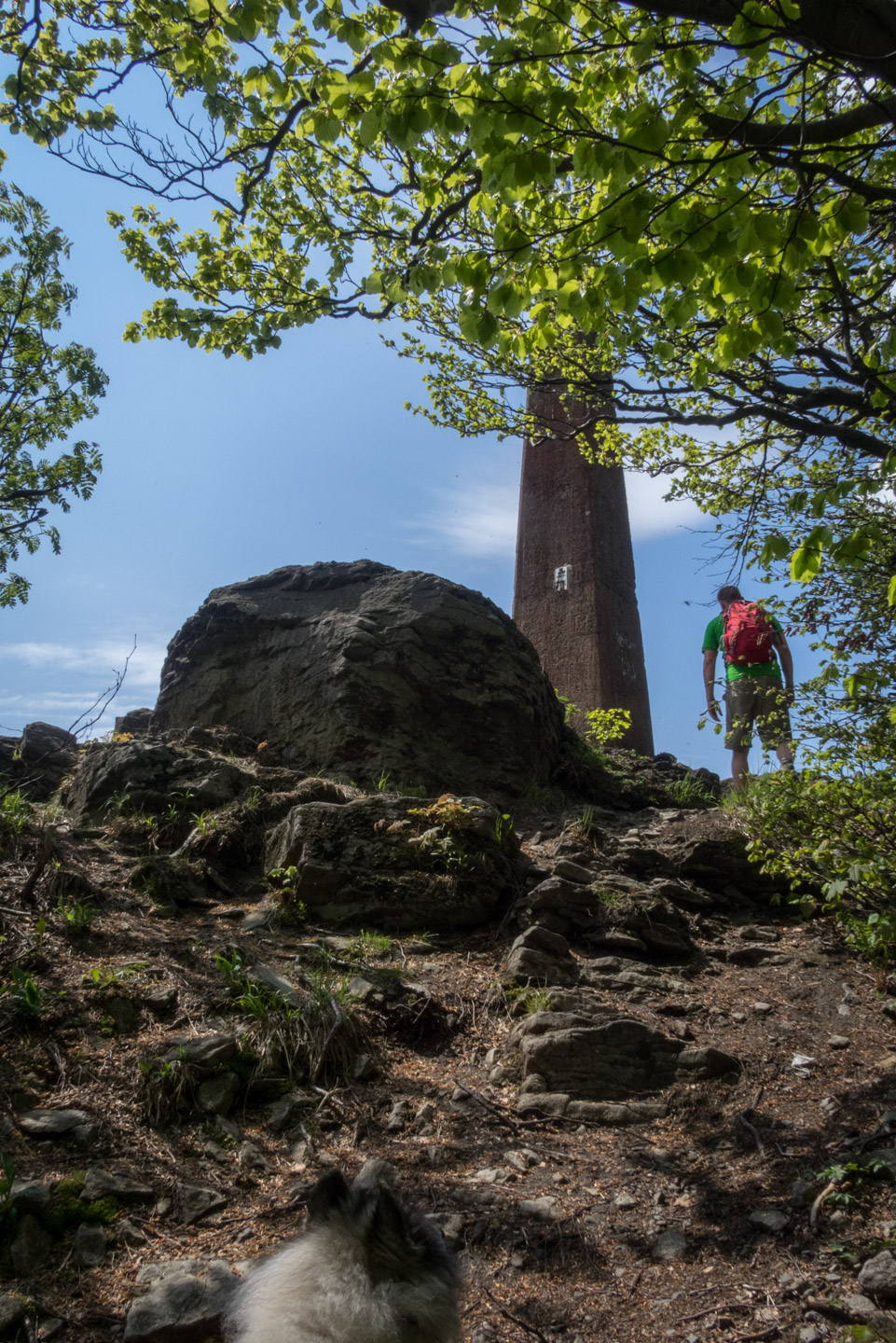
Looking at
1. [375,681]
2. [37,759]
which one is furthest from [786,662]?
[37,759]

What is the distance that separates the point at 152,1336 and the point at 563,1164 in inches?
65.9

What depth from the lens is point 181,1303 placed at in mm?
2285

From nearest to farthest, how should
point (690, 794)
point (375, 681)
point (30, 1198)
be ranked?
1. point (30, 1198)
2. point (375, 681)
3. point (690, 794)

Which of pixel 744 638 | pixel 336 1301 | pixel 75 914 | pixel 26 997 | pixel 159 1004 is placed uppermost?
pixel 744 638

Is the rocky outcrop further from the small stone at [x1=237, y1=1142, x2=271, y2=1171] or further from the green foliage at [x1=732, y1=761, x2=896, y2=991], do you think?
the green foliage at [x1=732, y1=761, x2=896, y2=991]

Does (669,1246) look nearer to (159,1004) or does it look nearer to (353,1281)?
(353,1281)

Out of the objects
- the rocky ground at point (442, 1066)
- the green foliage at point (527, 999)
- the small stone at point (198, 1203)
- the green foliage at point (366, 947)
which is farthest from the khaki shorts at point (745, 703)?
the small stone at point (198, 1203)

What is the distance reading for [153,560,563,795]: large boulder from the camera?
782 cm

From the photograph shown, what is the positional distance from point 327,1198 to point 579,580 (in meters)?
10.5

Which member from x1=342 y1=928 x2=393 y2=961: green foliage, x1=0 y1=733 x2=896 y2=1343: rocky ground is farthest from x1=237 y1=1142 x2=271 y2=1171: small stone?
x1=342 y1=928 x2=393 y2=961: green foliage

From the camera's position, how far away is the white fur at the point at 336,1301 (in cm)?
178

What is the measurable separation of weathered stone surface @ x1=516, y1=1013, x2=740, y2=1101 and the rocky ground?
0.04ft

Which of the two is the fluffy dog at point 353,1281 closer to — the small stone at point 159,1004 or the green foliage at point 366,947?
the small stone at point 159,1004

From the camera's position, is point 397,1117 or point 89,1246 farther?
point 397,1117
